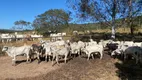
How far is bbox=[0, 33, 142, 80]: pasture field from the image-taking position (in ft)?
48.9

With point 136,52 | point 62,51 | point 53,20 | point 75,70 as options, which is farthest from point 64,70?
point 53,20

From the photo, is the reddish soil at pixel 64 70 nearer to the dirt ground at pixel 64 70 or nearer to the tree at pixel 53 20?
the dirt ground at pixel 64 70

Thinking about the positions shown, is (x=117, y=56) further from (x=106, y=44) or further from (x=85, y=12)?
(x=85, y=12)

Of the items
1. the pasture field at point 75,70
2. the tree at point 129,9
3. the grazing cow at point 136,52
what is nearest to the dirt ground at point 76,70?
the pasture field at point 75,70

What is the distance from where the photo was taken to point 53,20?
232ft

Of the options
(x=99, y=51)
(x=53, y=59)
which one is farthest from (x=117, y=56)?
(x=53, y=59)

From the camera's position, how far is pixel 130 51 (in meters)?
18.0

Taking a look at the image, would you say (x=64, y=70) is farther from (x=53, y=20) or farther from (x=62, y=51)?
(x=53, y=20)

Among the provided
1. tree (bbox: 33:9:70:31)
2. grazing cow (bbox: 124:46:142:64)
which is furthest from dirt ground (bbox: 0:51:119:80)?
tree (bbox: 33:9:70:31)

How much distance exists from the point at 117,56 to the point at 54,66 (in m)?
5.84

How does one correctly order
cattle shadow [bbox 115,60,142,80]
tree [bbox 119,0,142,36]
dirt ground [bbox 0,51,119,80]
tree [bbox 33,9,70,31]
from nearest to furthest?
dirt ground [bbox 0,51,119,80]
cattle shadow [bbox 115,60,142,80]
tree [bbox 119,0,142,36]
tree [bbox 33,9,70,31]

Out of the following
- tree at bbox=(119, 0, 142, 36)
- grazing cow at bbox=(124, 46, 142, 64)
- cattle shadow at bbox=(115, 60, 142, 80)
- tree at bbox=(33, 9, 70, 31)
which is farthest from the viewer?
tree at bbox=(33, 9, 70, 31)

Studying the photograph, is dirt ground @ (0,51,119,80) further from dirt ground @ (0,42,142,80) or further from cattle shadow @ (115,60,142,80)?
cattle shadow @ (115,60,142,80)

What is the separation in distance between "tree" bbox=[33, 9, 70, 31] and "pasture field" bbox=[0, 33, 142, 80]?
49.5 m
